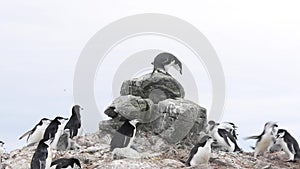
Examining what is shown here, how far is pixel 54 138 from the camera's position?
45.2 ft

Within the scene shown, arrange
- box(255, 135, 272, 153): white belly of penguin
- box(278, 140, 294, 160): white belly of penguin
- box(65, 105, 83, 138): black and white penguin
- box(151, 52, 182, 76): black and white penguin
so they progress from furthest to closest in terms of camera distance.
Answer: box(151, 52, 182, 76): black and white penguin, box(255, 135, 272, 153): white belly of penguin, box(65, 105, 83, 138): black and white penguin, box(278, 140, 294, 160): white belly of penguin

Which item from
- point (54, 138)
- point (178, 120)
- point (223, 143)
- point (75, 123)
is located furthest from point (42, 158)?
point (223, 143)

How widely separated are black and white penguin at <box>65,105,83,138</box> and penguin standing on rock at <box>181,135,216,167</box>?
3.70 meters

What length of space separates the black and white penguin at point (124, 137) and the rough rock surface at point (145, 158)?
0.29 metres

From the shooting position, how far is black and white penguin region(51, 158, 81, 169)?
460 inches

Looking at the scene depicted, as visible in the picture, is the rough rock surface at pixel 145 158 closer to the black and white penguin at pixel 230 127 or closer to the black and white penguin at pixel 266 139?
the black and white penguin at pixel 266 139

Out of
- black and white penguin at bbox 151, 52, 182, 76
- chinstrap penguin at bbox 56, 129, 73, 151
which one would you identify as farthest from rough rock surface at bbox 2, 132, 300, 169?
black and white penguin at bbox 151, 52, 182, 76

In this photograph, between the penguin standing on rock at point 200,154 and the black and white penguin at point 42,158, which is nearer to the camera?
the black and white penguin at point 42,158

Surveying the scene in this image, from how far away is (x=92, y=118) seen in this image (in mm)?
15312

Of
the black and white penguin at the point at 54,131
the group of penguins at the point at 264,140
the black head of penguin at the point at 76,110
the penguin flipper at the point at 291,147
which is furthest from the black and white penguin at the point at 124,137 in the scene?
the penguin flipper at the point at 291,147

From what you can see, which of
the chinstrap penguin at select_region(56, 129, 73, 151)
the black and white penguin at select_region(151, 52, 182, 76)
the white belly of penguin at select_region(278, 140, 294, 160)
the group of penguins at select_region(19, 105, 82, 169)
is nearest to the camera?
the group of penguins at select_region(19, 105, 82, 169)

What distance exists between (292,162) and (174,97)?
3714 mm

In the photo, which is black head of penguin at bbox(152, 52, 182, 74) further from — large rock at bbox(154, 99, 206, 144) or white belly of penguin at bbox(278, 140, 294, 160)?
white belly of penguin at bbox(278, 140, 294, 160)

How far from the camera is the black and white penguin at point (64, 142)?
1393cm
